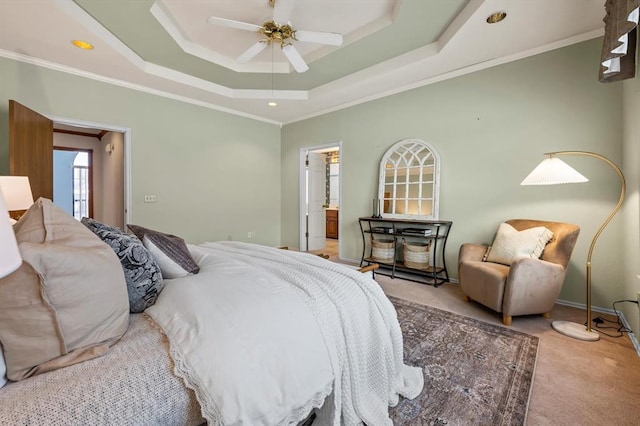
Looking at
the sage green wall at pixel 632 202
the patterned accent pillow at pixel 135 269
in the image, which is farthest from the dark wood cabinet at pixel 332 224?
the patterned accent pillow at pixel 135 269

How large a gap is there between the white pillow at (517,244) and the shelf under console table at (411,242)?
706 mm

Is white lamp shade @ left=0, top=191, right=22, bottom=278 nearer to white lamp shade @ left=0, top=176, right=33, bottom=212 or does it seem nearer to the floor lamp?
white lamp shade @ left=0, top=176, right=33, bottom=212

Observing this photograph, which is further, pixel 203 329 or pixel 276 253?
pixel 276 253

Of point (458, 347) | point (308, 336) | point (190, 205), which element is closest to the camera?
point (308, 336)

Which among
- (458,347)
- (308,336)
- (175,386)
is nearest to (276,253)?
(308,336)

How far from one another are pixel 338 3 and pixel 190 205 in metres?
3.45

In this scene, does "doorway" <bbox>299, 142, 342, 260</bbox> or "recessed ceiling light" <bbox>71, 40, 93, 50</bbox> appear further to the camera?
"doorway" <bbox>299, 142, 342, 260</bbox>

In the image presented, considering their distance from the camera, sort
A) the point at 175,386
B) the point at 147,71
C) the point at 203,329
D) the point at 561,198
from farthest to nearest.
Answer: the point at 147,71 < the point at 561,198 < the point at 203,329 < the point at 175,386

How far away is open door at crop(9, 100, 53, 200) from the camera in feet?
8.37

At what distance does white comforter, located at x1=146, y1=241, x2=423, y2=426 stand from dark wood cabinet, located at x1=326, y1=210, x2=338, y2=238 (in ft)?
20.2

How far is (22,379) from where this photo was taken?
74cm

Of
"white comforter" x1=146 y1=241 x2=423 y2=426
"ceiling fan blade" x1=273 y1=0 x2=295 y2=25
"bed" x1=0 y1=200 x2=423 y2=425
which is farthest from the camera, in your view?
"ceiling fan blade" x1=273 y1=0 x2=295 y2=25

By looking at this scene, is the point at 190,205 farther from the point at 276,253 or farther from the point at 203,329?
the point at 203,329

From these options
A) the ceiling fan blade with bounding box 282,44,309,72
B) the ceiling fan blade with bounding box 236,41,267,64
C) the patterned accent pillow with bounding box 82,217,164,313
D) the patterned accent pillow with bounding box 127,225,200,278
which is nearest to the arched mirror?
the ceiling fan blade with bounding box 282,44,309,72
